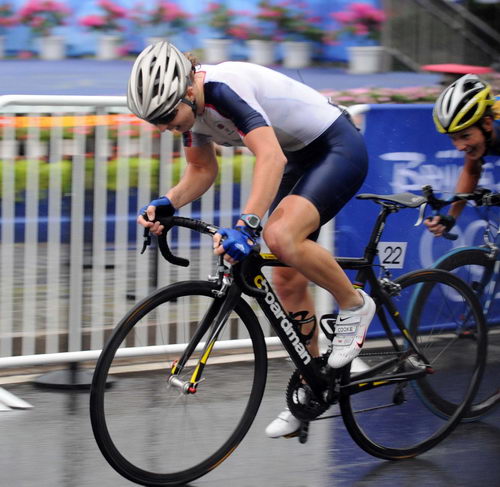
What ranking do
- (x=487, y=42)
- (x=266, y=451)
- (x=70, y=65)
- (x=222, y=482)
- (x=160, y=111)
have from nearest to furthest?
1. (x=160, y=111)
2. (x=222, y=482)
3. (x=266, y=451)
4. (x=70, y=65)
5. (x=487, y=42)

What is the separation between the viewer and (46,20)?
16.9 m

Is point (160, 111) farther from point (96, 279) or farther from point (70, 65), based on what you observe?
point (70, 65)

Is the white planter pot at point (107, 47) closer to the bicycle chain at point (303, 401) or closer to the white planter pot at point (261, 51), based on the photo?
the white planter pot at point (261, 51)

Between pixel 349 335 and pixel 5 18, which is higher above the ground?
pixel 349 335

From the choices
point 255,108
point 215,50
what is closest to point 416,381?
point 255,108

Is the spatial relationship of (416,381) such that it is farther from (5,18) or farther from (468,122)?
(5,18)

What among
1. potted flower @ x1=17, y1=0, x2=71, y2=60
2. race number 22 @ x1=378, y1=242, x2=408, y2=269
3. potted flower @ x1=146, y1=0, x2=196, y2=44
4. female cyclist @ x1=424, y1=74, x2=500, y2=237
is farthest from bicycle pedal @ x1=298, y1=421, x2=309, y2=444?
potted flower @ x1=17, y1=0, x2=71, y2=60

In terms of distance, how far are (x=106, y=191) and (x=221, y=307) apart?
1.89 metres

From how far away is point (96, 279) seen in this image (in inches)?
251

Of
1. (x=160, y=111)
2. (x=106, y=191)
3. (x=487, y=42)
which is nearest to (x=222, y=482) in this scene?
(x=160, y=111)

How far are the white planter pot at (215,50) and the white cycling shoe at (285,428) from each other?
12.5 m

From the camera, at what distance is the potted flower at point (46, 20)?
1680 cm

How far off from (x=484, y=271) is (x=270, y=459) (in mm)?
1509

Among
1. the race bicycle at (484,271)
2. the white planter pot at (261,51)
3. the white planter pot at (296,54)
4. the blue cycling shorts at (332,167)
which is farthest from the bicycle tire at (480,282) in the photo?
the white planter pot at (296,54)
